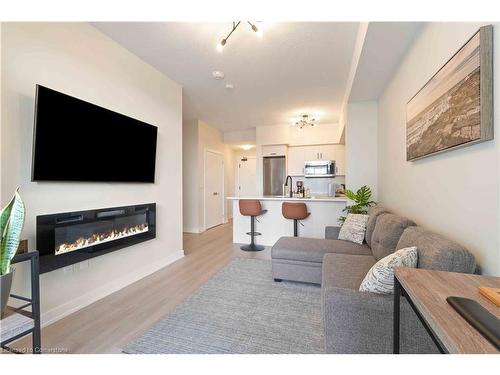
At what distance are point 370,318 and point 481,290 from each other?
1.75 ft

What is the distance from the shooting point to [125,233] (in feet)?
8.34

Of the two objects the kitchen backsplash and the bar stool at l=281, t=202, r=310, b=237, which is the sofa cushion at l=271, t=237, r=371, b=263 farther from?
the kitchen backsplash

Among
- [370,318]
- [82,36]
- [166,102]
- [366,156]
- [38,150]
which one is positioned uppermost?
[82,36]

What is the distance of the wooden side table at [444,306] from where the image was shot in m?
0.53

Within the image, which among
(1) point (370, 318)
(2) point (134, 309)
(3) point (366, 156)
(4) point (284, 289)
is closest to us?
(1) point (370, 318)

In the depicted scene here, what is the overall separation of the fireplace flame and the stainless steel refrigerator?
143 inches

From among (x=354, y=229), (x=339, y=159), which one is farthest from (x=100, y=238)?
(x=339, y=159)

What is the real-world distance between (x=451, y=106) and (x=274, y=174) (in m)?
4.63

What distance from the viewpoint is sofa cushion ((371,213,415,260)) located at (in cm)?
183

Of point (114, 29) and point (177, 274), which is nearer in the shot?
point (114, 29)
